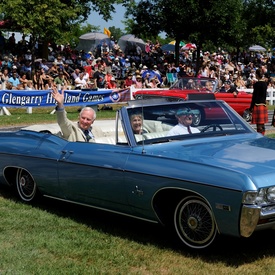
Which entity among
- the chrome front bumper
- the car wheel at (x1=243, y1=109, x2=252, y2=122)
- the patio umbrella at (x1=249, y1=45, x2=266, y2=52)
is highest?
the patio umbrella at (x1=249, y1=45, x2=266, y2=52)

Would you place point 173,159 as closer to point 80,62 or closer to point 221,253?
point 221,253

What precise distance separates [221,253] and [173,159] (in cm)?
92

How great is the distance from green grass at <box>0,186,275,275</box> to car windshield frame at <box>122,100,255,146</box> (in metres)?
0.94

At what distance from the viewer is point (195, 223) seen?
16.8 feet

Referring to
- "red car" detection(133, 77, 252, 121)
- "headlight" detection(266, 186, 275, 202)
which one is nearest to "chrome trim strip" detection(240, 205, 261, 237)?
"headlight" detection(266, 186, 275, 202)

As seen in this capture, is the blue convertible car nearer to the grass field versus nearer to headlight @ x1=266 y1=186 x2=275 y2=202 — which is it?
headlight @ x1=266 y1=186 x2=275 y2=202

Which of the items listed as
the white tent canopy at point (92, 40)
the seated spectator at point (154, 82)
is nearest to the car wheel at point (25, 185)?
the seated spectator at point (154, 82)

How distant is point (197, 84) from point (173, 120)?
11729 millimetres

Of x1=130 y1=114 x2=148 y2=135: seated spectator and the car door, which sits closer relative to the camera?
the car door

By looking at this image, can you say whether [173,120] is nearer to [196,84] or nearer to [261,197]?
[261,197]

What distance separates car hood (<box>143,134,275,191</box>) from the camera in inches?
193

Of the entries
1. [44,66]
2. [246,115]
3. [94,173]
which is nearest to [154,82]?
[44,66]

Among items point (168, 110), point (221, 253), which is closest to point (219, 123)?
point (168, 110)

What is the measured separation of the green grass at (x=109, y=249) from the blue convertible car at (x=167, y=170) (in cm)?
23
